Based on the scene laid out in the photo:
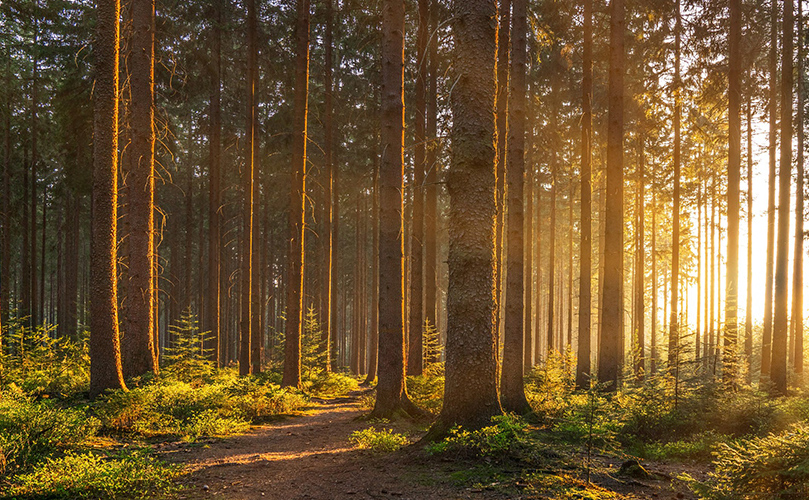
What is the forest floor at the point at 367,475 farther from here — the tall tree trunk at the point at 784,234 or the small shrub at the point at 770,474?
the tall tree trunk at the point at 784,234

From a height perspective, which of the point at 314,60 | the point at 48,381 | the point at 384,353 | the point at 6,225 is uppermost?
the point at 314,60

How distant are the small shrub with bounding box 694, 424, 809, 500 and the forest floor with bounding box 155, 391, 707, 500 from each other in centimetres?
58

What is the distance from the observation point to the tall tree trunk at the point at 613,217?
41.3ft

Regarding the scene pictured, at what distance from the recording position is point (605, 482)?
19.2ft

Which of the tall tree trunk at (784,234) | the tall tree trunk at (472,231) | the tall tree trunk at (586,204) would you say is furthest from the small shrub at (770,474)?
the tall tree trunk at (784,234)

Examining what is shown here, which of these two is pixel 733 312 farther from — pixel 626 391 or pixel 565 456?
pixel 565 456

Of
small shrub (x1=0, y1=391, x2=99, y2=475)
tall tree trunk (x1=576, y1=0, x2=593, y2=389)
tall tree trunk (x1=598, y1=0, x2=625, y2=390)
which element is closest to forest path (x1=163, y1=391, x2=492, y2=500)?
small shrub (x1=0, y1=391, x2=99, y2=475)

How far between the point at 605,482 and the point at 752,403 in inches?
220

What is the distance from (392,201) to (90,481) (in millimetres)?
7585

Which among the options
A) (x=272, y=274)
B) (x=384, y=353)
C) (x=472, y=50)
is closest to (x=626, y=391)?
(x=384, y=353)

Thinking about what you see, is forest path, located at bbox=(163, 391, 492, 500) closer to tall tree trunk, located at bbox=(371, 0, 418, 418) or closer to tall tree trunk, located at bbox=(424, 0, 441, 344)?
tall tree trunk, located at bbox=(371, 0, 418, 418)

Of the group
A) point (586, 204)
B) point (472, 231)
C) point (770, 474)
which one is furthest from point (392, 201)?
point (770, 474)

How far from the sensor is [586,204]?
1519 cm

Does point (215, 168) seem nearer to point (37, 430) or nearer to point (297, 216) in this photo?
point (297, 216)
